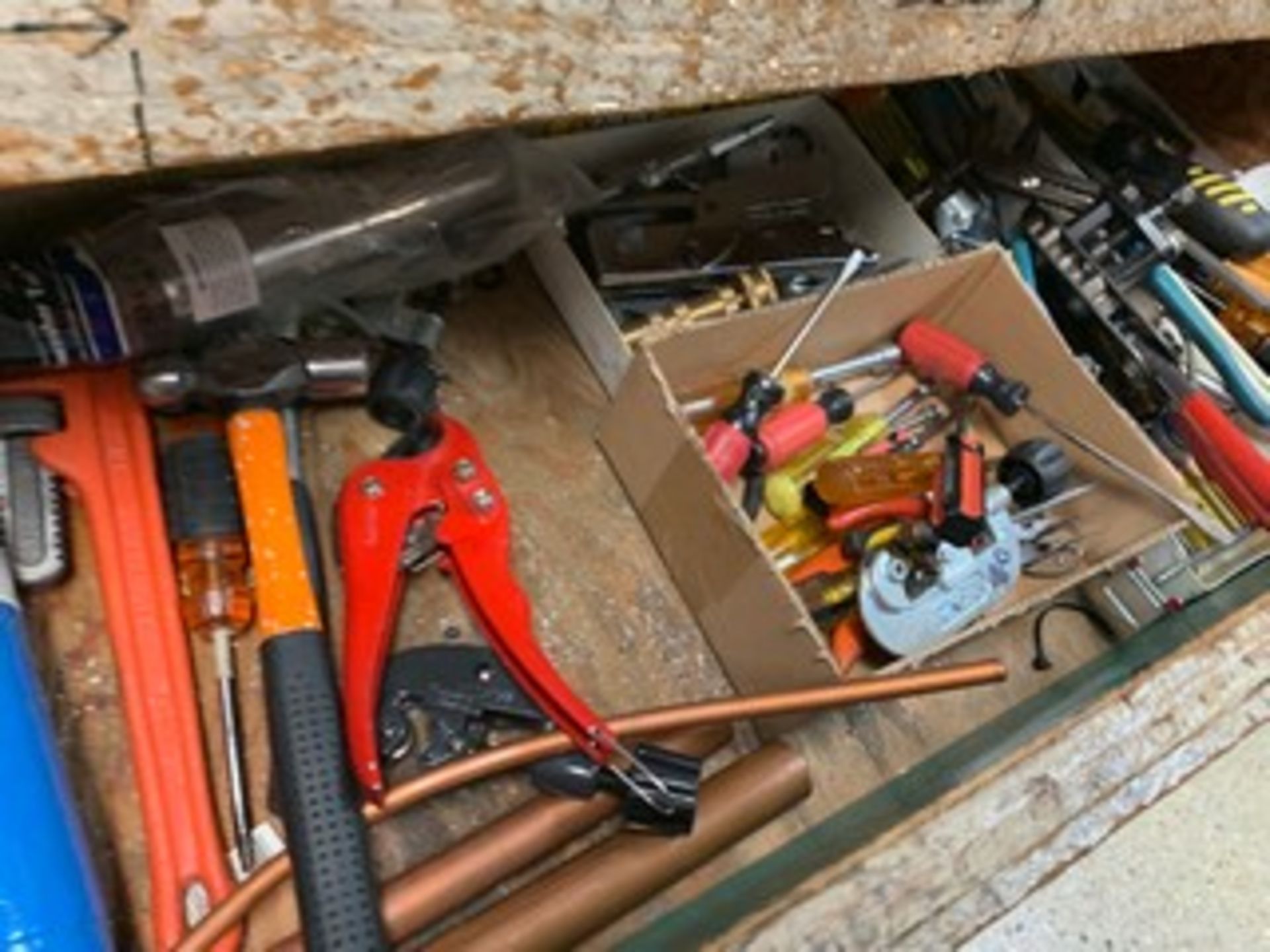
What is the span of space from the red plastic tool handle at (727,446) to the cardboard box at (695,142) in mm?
93

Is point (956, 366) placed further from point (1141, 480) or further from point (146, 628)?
point (146, 628)

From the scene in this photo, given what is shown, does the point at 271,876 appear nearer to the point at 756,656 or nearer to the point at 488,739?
the point at 488,739

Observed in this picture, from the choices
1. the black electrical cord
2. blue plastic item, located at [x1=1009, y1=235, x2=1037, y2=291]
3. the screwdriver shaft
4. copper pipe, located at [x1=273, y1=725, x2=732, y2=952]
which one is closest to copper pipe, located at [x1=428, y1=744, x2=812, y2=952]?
copper pipe, located at [x1=273, y1=725, x2=732, y2=952]

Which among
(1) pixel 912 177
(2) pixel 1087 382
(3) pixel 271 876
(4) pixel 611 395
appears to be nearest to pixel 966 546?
(2) pixel 1087 382

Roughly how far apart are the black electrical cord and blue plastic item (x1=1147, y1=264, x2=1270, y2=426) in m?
0.23

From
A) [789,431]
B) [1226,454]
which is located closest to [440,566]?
[789,431]

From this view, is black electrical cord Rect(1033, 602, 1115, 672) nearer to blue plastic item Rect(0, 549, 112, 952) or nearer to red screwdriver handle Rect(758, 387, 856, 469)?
red screwdriver handle Rect(758, 387, 856, 469)

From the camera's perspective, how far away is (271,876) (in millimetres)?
600

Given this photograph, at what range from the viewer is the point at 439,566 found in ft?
2.50

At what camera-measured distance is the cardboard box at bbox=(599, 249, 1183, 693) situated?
751mm

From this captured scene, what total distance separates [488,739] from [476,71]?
1.38 feet

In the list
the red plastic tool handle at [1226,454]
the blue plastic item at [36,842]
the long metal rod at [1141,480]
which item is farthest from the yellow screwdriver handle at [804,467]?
the blue plastic item at [36,842]

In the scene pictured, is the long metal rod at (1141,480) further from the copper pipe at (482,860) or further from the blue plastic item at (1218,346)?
the copper pipe at (482,860)

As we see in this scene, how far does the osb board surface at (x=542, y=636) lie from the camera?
2.15ft
